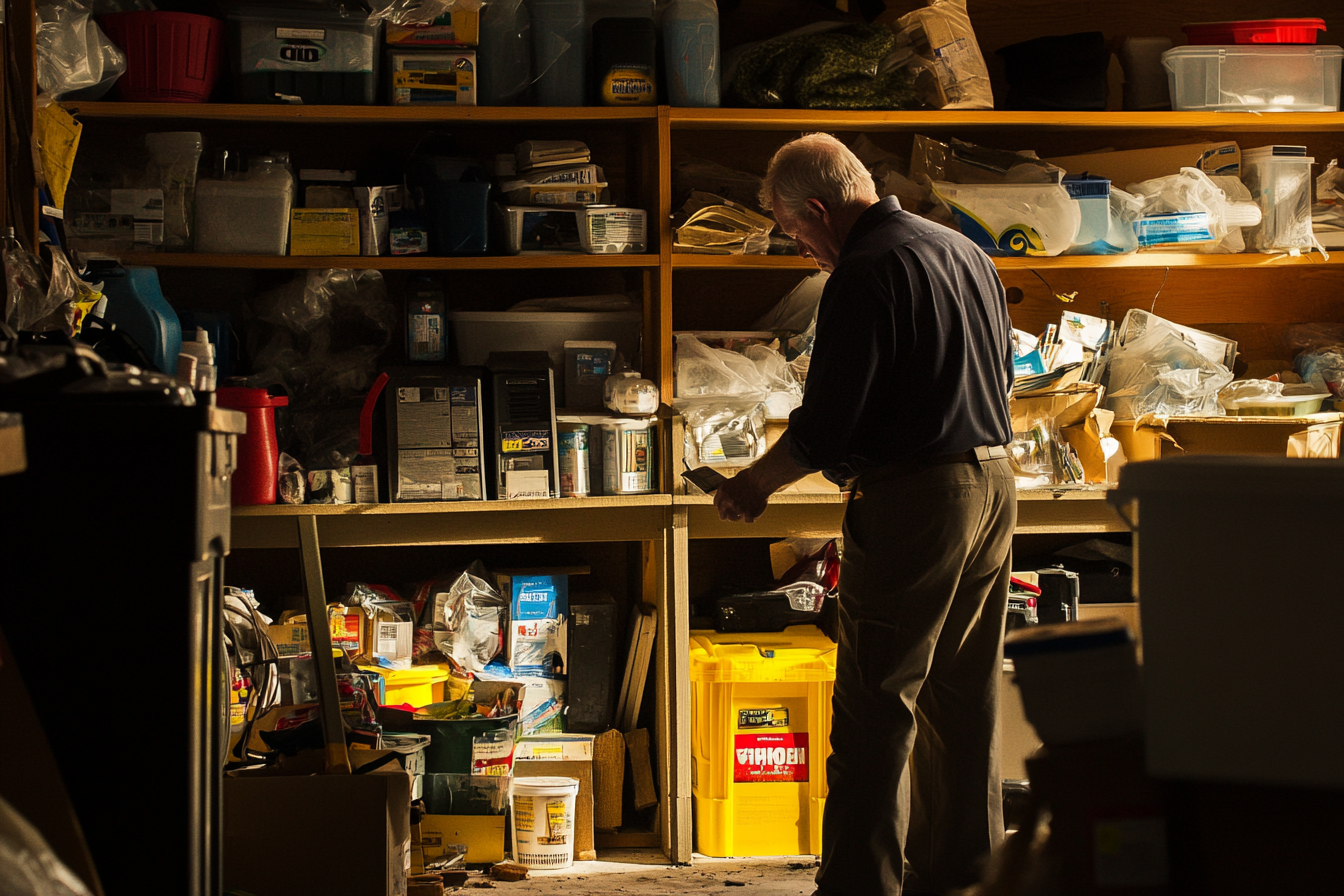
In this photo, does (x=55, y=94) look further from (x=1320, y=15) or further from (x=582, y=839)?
(x=1320, y=15)

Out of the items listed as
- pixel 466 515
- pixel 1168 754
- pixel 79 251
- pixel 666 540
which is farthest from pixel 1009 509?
pixel 79 251

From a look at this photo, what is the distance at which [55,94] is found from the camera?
8.79 ft

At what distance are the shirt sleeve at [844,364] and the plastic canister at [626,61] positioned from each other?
1076 mm

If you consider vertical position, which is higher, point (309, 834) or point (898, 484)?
point (898, 484)

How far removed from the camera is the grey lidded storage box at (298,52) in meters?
2.95

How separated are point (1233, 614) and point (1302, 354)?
2.72m

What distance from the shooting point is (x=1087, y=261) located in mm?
3166

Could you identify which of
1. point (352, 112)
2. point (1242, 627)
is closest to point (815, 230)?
point (352, 112)

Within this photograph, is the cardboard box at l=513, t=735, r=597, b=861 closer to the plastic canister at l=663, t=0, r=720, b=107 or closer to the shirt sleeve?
the shirt sleeve

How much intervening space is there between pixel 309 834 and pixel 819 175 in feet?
5.69

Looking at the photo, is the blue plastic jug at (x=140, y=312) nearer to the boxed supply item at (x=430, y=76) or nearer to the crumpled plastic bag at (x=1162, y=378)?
the boxed supply item at (x=430, y=76)

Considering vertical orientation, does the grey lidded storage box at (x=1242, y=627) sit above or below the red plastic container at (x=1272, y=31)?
below

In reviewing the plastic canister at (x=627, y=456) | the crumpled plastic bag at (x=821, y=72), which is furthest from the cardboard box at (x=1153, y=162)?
the plastic canister at (x=627, y=456)

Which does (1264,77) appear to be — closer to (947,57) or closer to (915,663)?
(947,57)
